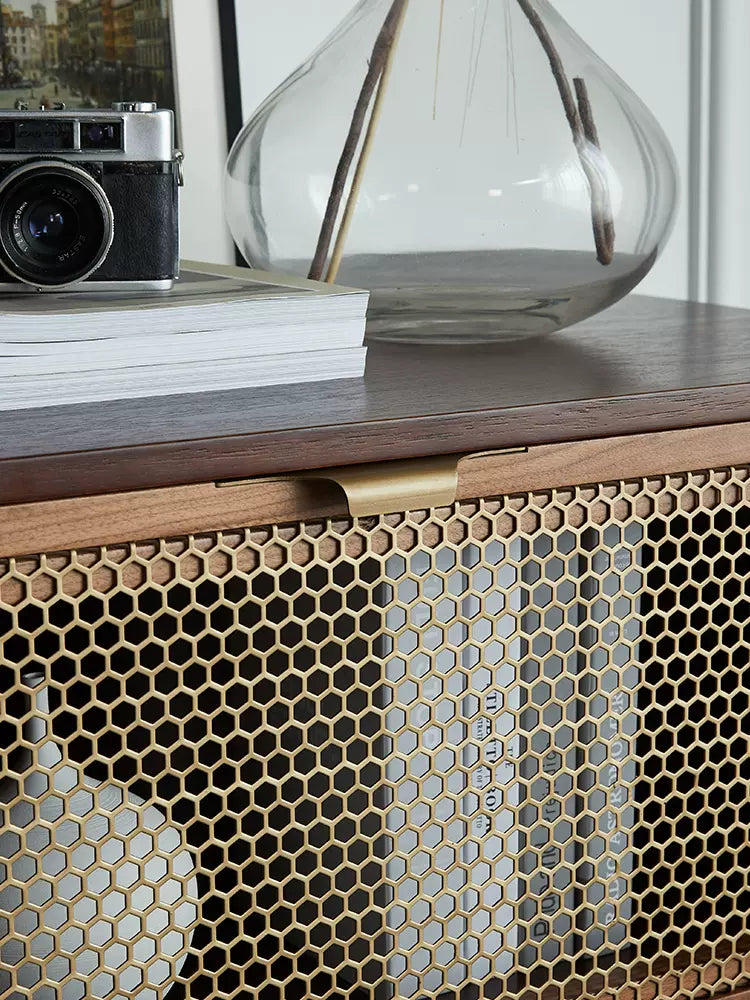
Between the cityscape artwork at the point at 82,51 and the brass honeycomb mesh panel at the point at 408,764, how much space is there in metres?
0.38

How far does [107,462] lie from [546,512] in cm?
20

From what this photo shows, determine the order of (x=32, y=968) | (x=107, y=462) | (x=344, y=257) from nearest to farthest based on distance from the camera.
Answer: (x=107, y=462) < (x=32, y=968) < (x=344, y=257)

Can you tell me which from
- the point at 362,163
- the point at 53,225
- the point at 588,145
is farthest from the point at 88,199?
the point at 588,145

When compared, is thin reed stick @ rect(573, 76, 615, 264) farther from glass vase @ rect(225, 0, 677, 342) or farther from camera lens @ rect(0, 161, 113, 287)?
camera lens @ rect(0, 161, 113, 287)

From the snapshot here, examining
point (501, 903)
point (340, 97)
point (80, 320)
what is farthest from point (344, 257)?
point (501, 903)

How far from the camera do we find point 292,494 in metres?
0.48

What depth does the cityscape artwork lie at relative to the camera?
794 mm

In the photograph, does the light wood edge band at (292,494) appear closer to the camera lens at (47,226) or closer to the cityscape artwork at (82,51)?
the camera lens at (47,226)

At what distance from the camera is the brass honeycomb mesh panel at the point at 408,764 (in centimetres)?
48

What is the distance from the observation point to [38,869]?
0.47 m

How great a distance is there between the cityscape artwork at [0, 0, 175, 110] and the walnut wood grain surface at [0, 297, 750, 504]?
35 cm

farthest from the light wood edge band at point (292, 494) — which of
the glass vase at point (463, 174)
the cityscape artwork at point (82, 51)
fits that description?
the cityscape artwork at point (82, 51)

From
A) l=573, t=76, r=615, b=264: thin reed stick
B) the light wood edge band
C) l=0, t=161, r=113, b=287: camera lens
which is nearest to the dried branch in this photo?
l=573, t=76, r=615, b=264: thin reed stick

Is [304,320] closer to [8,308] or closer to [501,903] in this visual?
[8,308]
